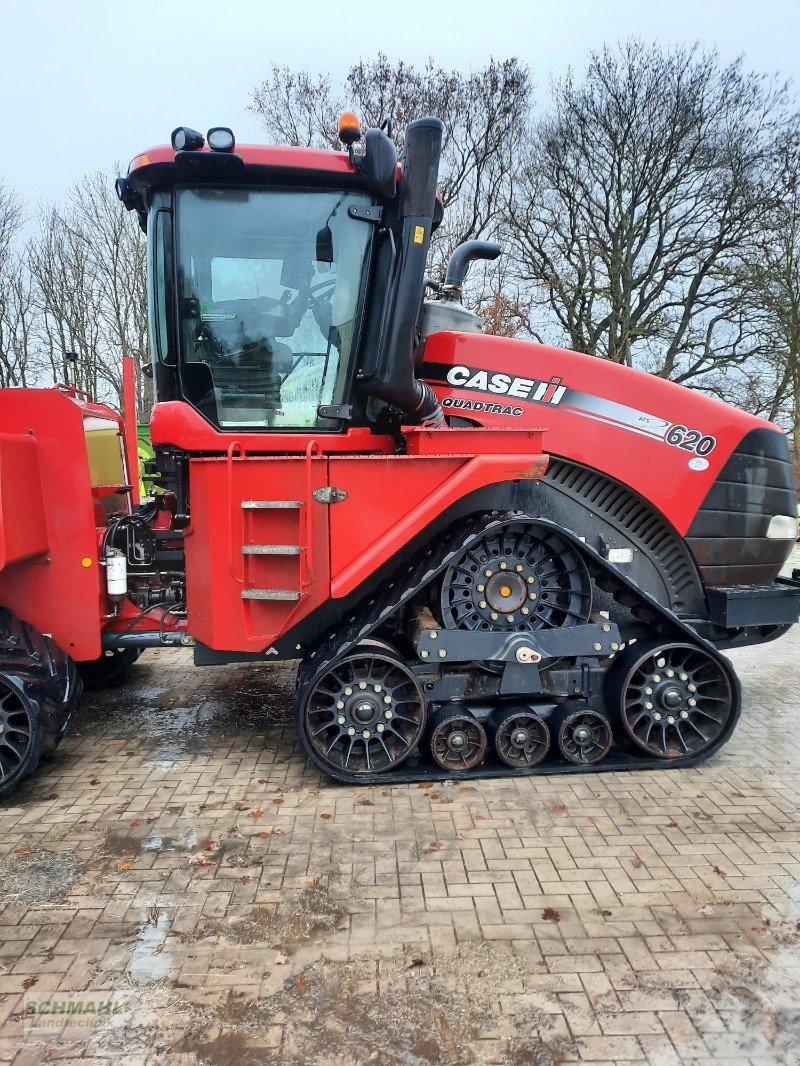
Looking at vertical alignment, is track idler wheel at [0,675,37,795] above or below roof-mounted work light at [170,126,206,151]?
below

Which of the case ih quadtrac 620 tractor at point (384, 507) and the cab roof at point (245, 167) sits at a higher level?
the cab roof at point (245, 167)

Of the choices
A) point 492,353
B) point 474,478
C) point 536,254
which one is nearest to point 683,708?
point 474,478

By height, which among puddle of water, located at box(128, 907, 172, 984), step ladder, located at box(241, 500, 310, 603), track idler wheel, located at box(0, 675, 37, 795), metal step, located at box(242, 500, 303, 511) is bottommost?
puddle of water, located at box(128, 907, 172, 984)

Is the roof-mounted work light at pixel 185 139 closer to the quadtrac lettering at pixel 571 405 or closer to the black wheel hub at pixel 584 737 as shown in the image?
the quadtrac lettering at pixel 571 405

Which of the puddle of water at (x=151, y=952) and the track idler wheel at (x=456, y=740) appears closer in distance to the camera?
the puddle of water at (x=151, y=952)

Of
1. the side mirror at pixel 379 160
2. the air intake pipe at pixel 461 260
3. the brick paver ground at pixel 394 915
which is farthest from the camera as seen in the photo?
the air intake pipe at pixel 461 260

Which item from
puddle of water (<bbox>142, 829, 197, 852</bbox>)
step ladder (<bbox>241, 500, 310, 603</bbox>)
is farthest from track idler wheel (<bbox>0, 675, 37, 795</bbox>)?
step ladder (<bbox>241, 500, 310, 603</bbox>)

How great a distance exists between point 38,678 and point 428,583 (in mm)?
2145

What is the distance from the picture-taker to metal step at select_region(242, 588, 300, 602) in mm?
3898

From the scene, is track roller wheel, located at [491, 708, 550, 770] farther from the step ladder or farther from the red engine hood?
the red engine hood

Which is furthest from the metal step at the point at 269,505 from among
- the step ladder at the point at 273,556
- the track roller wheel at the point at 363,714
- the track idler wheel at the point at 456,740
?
the track idler wheel at the point at 456,740

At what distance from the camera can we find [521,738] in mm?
4160

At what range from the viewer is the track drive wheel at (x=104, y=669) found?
5879mm

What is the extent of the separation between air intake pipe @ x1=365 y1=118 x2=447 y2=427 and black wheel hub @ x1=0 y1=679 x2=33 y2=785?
252 cm
